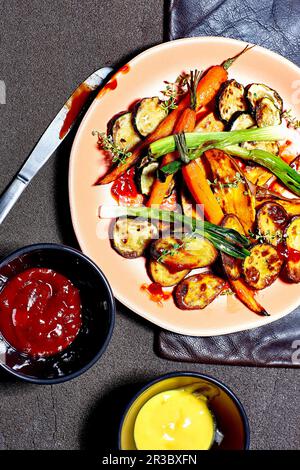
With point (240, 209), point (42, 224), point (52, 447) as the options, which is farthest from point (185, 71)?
point (52, 447)

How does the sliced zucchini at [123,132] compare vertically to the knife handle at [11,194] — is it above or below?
above

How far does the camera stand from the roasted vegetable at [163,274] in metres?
1.95

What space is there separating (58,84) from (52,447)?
117 centimetres

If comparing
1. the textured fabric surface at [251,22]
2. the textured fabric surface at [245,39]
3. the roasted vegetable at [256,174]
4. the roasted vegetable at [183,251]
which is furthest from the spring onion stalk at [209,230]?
the textured fabric surface at [251,22]

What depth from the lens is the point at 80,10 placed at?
6.80 feet

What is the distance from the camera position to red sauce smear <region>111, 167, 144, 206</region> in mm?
2008

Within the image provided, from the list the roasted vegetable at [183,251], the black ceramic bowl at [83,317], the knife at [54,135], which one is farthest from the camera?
the knife at [54,135]

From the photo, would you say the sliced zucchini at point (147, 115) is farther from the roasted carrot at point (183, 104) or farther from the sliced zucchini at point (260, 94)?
the sliced zucchini at point (260, 94)

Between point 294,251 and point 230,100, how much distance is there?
0.51m

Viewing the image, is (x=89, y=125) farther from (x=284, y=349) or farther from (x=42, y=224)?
(x=284, y=349)

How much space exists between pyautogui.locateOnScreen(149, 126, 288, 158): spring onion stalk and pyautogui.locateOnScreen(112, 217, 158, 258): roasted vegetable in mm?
216

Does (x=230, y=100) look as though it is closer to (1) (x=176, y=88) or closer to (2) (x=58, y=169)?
(1) (x=176, y=88)

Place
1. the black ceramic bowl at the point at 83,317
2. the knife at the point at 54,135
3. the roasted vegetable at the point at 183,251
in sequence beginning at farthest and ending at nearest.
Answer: the knife at the point at 54,135 → the roasted vegetable at the point at 183,251 → the black ceramic bowl at the point at 83,317

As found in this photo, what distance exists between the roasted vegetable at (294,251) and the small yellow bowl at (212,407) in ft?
1.38
